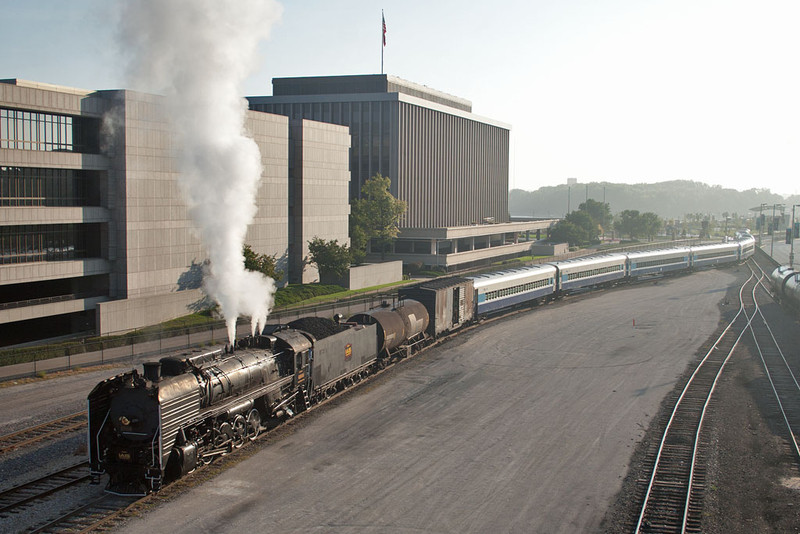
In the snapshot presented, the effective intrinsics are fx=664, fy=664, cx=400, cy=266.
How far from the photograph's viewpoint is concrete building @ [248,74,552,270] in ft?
318

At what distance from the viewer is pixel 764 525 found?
18.6m

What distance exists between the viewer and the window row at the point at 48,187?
41.0 meters

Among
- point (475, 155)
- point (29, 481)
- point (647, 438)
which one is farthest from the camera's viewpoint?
point (475, 155)

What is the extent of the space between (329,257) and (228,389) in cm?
4572

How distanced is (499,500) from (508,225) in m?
95.5

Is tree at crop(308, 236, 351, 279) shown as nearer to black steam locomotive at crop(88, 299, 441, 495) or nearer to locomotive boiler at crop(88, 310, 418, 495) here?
black steam locomotive at crop(88, 299, 441, 495)

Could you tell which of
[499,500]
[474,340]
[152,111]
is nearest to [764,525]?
[499,500]

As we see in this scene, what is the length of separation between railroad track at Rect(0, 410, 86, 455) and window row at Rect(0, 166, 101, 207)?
67.2 feet

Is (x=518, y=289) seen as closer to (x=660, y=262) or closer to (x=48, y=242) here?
(x=660, y=262)

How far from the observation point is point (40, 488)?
19.8m

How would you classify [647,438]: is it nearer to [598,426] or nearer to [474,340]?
[598,426]

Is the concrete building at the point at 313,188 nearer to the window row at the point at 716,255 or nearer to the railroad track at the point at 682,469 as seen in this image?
the railroad track at the point at 682,469

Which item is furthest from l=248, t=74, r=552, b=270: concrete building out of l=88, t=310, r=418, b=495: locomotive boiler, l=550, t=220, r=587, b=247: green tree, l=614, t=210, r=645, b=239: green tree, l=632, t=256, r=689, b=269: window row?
l=88, t=310, r=418, b=495: locomotive boiler

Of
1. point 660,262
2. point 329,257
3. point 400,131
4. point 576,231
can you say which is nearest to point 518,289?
point 329,257
